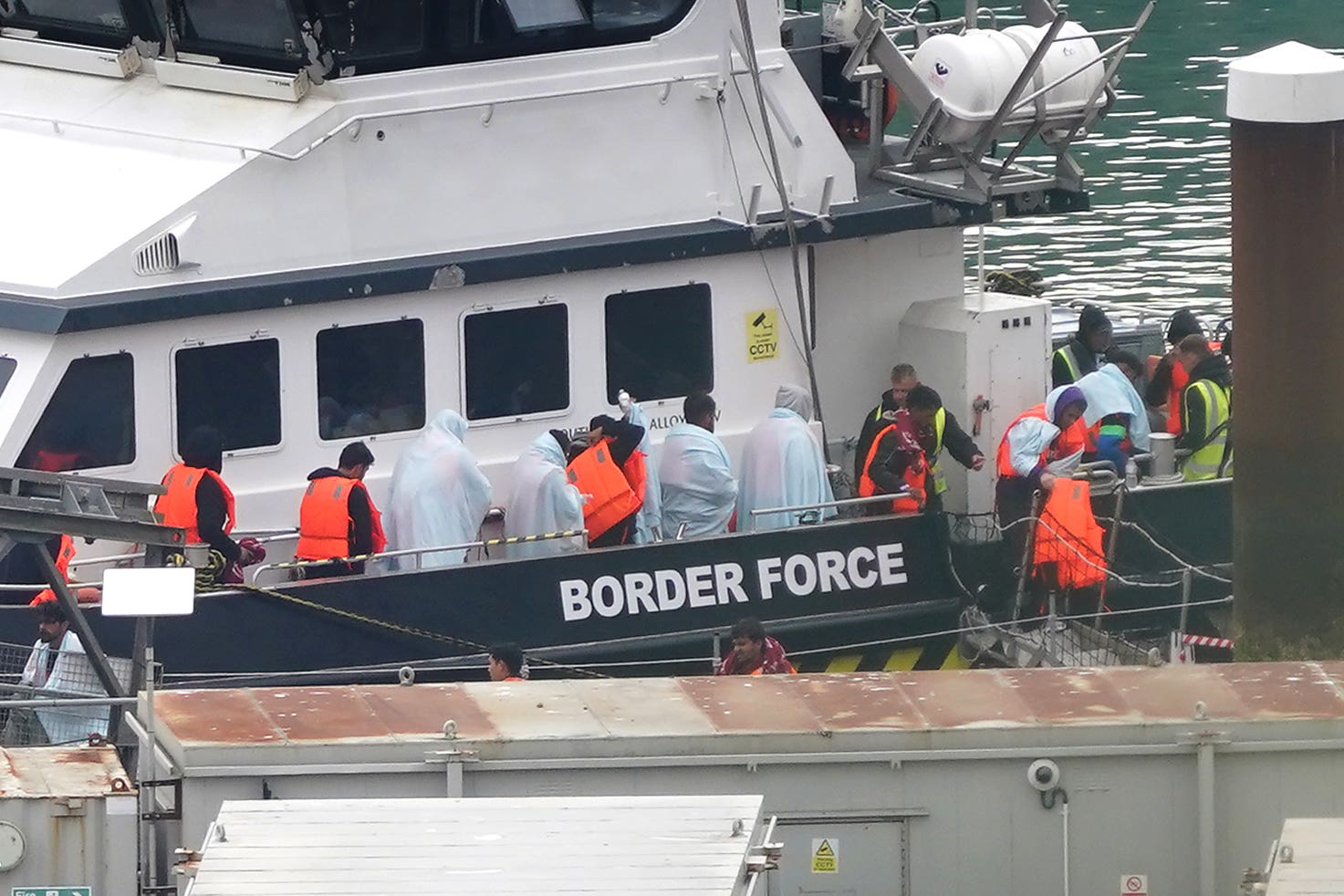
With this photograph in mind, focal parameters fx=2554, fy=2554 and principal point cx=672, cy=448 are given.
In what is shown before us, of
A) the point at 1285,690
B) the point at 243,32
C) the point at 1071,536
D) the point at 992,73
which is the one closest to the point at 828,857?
the point at 1285,690

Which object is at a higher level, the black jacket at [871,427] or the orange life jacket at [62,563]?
the black jacket at [871,427]

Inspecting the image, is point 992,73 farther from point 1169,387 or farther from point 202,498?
point 202,498

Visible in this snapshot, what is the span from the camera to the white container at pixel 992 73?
1171cm

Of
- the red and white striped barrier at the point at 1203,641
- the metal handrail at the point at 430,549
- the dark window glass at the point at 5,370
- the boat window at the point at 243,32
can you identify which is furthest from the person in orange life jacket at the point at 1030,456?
the dark window glass at the point at 5,370

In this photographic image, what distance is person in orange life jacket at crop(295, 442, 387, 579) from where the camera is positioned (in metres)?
10.3

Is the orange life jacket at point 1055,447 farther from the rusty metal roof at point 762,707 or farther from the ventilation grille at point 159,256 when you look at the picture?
the ventilation grille at point 159,256

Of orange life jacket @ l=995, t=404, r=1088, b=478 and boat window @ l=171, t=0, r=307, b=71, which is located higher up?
boat window @ l=171, t=0, r=307, b=71

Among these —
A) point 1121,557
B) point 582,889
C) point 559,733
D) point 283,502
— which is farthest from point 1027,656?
point 582,889

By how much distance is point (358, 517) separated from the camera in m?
10.3

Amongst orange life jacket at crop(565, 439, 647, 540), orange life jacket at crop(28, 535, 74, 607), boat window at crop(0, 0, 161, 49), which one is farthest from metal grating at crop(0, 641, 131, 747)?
boat window at crop(0, 0, 161, 49)

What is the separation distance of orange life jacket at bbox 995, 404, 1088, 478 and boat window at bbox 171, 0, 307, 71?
11.6 ft

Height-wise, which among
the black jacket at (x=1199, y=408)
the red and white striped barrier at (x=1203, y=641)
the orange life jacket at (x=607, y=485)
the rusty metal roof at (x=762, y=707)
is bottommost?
the red and white striped barrier at (x=1203, y=641)

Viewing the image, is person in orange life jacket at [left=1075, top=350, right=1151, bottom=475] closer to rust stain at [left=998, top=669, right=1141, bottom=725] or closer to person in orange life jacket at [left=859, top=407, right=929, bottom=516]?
person in orange life jacket at [left=859, top=407, right=929, bottom=516]

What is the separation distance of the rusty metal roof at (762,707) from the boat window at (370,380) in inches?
114
